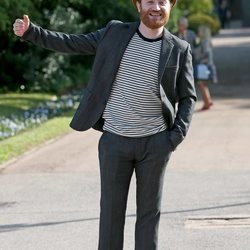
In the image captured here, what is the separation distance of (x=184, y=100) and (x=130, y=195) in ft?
12.7

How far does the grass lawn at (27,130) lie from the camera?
40.1ft

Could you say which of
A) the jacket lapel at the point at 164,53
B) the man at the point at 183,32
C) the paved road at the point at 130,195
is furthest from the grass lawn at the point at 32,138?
the jacket lapel at the point at 164,53

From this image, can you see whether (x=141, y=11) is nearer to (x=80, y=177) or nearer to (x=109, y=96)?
(x=109, y=96)

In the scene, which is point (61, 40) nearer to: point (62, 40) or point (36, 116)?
point (62, 40)

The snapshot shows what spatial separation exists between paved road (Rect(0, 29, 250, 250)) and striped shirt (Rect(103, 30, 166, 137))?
1915 millimetres

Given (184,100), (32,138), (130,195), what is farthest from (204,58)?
(184,100)

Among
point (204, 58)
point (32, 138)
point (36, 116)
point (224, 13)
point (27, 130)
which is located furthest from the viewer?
point (224, 13)

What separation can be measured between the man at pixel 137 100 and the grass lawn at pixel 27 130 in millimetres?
6162

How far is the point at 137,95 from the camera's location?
5.25 metres

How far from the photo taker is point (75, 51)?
5453 mm

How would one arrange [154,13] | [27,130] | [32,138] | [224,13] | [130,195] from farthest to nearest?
[224,13]
[27,130]
[32,138]
[130,195]
[154,13]

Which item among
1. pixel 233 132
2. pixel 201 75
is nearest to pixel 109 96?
pixel 233 132

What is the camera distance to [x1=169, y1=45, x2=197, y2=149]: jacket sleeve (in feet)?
17.4

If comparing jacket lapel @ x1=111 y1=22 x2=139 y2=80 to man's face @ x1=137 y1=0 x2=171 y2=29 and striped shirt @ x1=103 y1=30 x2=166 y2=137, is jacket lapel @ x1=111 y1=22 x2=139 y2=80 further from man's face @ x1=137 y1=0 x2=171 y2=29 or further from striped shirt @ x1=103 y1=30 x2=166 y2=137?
man's face @ x1=137 y1=0 x2=171 y2=29
